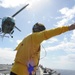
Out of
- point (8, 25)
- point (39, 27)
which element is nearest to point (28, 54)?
point (39, 27)

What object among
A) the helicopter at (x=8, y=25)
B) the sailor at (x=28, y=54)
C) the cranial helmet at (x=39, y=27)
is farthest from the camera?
the helicopter at (x=8, y=25)

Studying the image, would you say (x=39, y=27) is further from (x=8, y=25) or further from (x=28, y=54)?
(x=8, y=25)

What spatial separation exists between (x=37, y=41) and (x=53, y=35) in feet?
2.36

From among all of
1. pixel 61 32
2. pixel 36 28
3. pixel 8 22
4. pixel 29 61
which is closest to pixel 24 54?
pixel 29 61

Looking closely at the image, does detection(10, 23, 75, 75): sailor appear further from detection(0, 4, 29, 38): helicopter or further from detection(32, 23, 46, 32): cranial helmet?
detection(0, 4, 29, 38): helicopter

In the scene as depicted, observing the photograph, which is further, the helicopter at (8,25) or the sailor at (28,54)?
the helicopter at (8,25)

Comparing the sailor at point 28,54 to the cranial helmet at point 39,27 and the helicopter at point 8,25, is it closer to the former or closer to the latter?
the cranial helmet at point 39,27

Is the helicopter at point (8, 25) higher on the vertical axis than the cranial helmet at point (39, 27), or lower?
higher

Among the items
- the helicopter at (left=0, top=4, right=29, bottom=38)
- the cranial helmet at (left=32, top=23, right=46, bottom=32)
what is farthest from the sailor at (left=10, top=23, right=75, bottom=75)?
the helicopter at (left=0, top=4, right=29, bottom=38)

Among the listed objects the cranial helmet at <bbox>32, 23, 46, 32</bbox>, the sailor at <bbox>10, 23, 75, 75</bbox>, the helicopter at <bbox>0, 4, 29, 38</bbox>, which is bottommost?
the sailor at <bbox>10, 23, 75, 75</bbox>

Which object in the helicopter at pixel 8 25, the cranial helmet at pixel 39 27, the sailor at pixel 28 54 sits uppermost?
the helicopter at pixel 8 25

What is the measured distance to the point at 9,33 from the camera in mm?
37375

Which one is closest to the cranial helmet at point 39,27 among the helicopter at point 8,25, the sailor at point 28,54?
the sailor at point 28,54

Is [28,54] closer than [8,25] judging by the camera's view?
Yes
